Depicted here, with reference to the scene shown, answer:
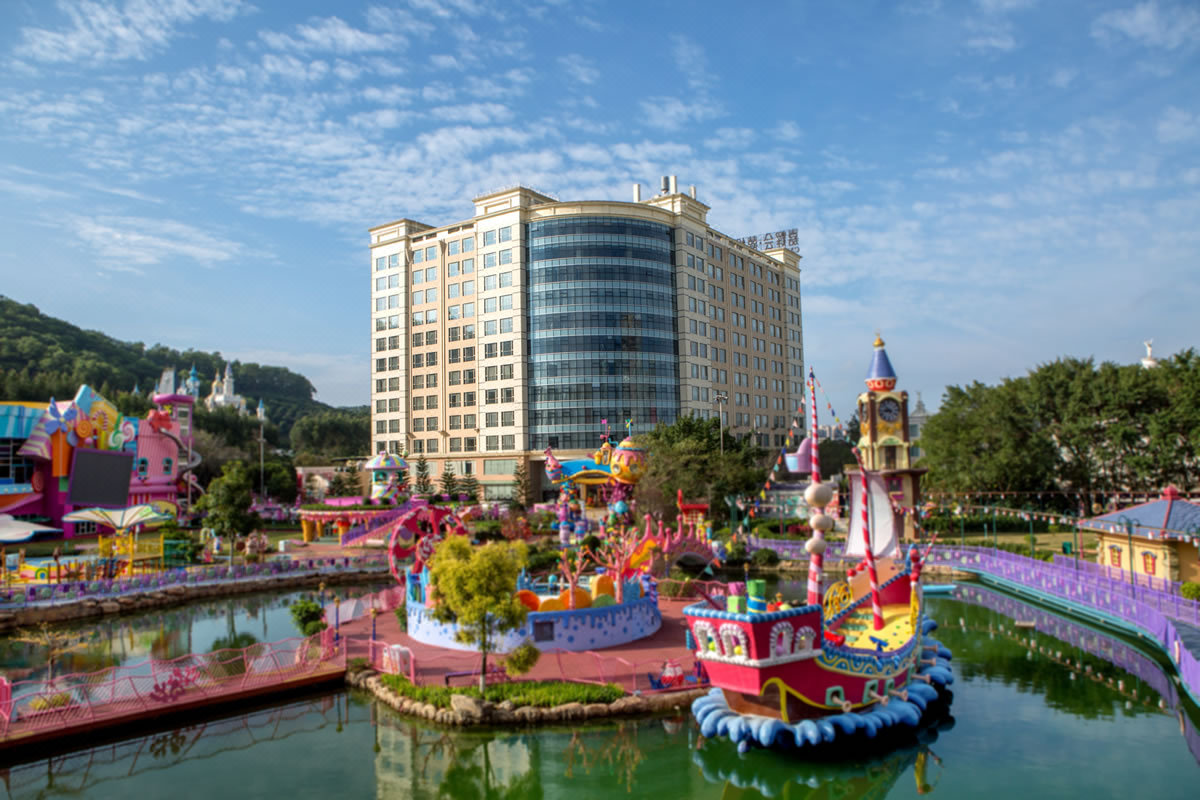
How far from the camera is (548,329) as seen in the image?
67250 millimetres

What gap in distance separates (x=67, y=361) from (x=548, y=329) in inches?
2501

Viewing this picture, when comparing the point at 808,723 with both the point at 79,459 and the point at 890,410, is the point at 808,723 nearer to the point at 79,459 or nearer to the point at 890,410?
the point at 890,410

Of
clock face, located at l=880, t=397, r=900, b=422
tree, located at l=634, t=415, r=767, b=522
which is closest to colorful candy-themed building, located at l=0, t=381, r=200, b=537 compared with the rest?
tree, located at l=634, t=415, r=767, b=522

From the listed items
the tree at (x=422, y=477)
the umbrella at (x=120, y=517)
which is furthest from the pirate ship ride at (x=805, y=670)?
the tree at (x=422, y=477)

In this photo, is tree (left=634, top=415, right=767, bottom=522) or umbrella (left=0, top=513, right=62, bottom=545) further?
tree (left=634, top=415, right=767, bottom=522)

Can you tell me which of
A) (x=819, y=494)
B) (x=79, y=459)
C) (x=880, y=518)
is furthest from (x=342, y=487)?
(x=819, y=494)

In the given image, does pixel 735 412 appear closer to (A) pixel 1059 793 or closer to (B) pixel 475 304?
(B) pixel 475 304

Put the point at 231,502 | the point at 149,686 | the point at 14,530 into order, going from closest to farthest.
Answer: the point at 149,686 < the point at 14,530 < the point at 231,502

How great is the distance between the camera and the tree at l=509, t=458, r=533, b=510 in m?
64.2

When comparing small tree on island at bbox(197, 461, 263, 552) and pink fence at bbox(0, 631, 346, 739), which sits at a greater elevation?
small tree on island at bbox(197, 461, 263, 552)

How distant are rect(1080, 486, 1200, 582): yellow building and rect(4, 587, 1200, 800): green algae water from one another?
29.2 ft

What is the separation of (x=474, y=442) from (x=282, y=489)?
1669cm

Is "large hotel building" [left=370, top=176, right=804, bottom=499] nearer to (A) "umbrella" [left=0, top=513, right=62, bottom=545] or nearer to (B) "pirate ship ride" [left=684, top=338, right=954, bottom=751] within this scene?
(A) "umbrella" [left=0, top=513, right=62, bottom=545]

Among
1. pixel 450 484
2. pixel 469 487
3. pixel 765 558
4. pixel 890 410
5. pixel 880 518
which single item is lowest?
pixel 765 558
